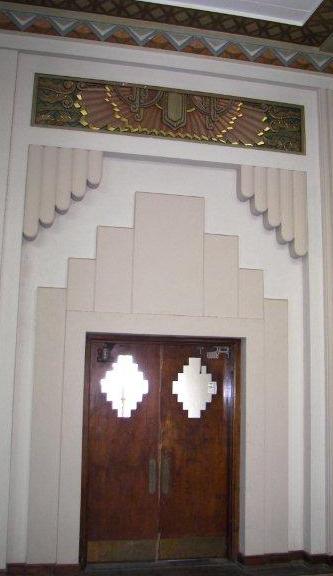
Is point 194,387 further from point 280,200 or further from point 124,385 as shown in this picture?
point 280,200

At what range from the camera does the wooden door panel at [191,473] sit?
148 inches

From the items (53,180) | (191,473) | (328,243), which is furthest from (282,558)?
(53,180)

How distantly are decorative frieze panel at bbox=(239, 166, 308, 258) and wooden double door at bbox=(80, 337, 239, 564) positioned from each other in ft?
2.90

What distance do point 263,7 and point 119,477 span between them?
11.0 ft

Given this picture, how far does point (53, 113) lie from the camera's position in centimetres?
369

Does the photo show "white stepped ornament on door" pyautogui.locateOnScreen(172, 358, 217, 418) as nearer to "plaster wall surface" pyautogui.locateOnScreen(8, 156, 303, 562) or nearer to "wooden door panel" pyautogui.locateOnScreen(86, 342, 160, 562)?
"wooden door panel" pyautogui.locateOnScreen(86, 342, 160, 562)

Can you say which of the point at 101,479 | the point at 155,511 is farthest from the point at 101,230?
the point at 155,511

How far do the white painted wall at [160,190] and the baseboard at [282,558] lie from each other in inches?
2.2

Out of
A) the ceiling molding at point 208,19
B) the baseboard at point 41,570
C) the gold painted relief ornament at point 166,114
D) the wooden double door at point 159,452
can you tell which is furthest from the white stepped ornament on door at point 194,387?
the ceiling molding at point 208,19

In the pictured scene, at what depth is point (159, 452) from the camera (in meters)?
3.77

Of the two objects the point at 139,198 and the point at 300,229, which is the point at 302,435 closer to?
the point at 300,229

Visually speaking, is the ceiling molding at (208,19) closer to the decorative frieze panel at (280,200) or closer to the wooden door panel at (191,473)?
the decorative frieze panel at (280,200)

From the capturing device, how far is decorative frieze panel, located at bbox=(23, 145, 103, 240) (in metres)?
3.57

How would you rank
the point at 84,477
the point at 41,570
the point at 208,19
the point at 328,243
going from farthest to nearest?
the point at 328,243
the point at 208,19
the point at 84,477
the point at 41,570
